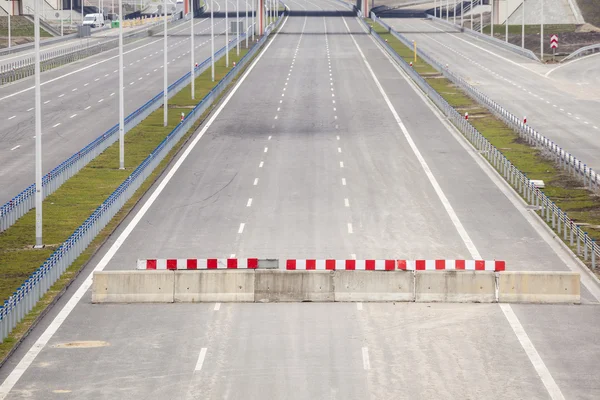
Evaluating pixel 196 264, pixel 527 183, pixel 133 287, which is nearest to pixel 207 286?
pixel 196 264

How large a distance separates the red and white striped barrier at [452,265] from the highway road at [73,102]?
82.2 ft

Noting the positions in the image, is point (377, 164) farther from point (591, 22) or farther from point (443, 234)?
point (591, 22)

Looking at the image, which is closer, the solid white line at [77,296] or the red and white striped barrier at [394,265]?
the solid white line at [77,296]

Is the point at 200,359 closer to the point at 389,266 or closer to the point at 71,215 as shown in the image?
the point at 389,266

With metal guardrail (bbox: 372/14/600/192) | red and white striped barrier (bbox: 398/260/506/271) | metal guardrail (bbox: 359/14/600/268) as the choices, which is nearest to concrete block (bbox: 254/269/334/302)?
red and white striped barrier (bbox: 398/260/506/271)

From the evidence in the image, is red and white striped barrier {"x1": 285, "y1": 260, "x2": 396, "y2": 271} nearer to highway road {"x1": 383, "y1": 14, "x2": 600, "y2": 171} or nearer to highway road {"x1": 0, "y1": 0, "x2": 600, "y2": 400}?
highway road {"x1": 0, "y1": 0, "x2": 600, "y2": 400}

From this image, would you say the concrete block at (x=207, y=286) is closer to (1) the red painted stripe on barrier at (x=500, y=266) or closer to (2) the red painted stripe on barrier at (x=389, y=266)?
(2) the red painted stripe on barrier at (x=389, y=266)

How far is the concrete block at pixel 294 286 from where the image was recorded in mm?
40000

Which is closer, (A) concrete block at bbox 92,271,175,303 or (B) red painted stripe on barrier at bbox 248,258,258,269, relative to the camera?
(A) concrete block at bbox 92,271,175,303

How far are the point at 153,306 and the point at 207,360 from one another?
6.95 m

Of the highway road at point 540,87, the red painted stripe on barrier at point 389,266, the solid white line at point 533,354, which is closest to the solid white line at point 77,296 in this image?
the red painted stripe on barrier at point 389,266

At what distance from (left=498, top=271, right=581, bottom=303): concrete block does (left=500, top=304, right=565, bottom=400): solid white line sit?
0.56 m

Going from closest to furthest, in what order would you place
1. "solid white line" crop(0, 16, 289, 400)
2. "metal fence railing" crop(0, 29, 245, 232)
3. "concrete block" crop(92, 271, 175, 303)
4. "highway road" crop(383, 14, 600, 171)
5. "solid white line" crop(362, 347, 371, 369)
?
1. "solid white line" crop(0, 16, 289, 400)
2. "solid white line" crop(362, 347, 371, 369)
3. "concrete block" crop(92, 271, 175, 303)
4. "metal fence railing" crop(0, 29, 245, 232)
5. "highway road" crop(383, 14, 600, 171)

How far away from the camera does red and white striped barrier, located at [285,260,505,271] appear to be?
40188 millimetres
